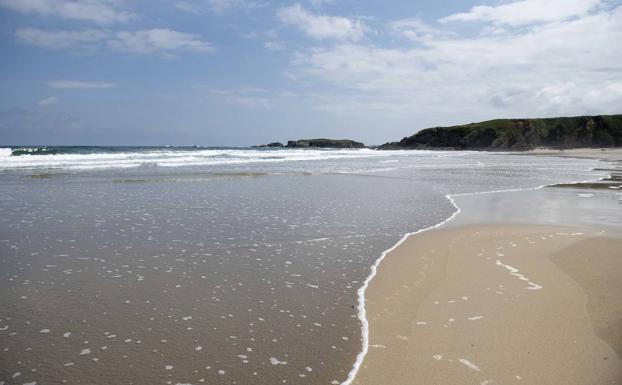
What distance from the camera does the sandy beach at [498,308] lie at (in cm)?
368

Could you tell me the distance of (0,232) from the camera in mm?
8406

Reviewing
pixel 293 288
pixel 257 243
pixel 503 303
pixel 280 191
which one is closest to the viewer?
pixel 503 303

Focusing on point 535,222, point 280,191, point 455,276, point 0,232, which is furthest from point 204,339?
point 280,191

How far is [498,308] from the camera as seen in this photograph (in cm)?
502

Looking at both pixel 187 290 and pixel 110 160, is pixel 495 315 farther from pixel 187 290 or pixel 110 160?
pixel 110 160

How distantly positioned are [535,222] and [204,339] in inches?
352

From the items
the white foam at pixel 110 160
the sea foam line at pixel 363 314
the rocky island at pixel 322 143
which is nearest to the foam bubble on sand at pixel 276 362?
the sea foam line at pixel 363 314

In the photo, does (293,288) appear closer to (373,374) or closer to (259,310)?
(259,310)

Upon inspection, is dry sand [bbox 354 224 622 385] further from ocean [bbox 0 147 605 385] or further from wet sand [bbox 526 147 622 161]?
wet sand [bbox 526 147 622 161]

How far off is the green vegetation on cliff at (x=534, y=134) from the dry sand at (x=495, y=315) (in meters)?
111

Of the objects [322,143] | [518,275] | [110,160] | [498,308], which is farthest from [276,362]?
[322,143]

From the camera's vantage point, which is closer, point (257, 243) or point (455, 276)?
point (455, 276)

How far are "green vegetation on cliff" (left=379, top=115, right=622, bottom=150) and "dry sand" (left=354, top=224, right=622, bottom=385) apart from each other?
110718 mm

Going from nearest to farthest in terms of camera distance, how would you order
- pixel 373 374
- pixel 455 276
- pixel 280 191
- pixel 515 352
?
1. pixel 373 374
2. pixel 515 352
3. pixel 455 276
4. pixel 280 191
